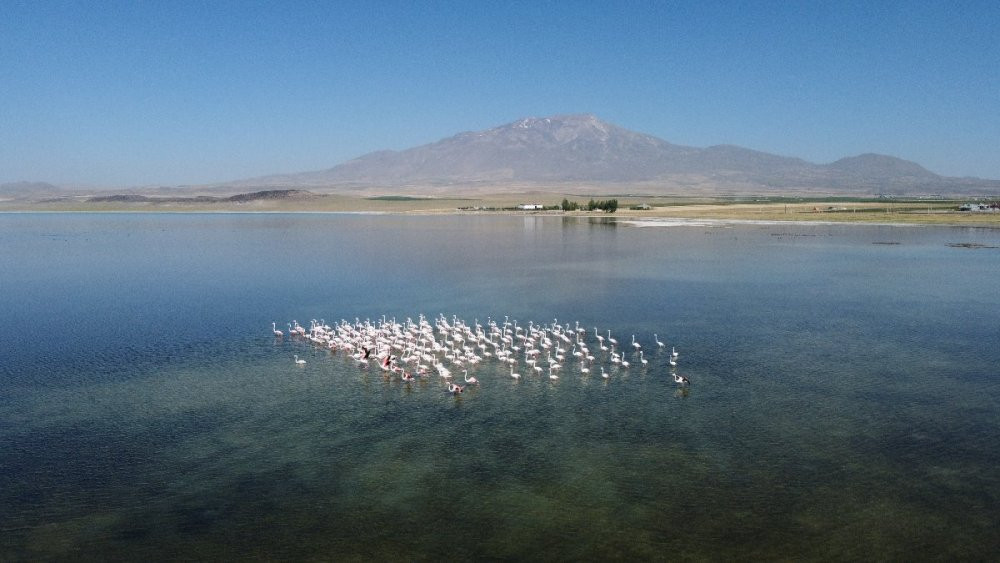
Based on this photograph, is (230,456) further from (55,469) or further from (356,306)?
(356,306)

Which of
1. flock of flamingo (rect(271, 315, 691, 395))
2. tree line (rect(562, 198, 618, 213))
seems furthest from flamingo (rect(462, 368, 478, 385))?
tree line (rect(562, 198, 618, 213))

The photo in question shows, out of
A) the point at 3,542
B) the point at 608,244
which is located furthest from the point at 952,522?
the point at 608,244

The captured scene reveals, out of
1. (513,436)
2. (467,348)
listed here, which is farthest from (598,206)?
(513,436)

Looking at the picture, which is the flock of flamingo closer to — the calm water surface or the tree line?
the calm water surface

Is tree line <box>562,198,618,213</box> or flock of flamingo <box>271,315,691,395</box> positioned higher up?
tree line <box>562,198,618,213</box>

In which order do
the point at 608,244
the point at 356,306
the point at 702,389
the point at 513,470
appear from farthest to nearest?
the point at 608,244, the point at 356,306, the point at 702,389, the point at 513,470

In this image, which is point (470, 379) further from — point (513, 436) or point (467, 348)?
point (513, 436)

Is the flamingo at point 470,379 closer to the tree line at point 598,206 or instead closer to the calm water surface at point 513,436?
the calm water surface at point 513,436
